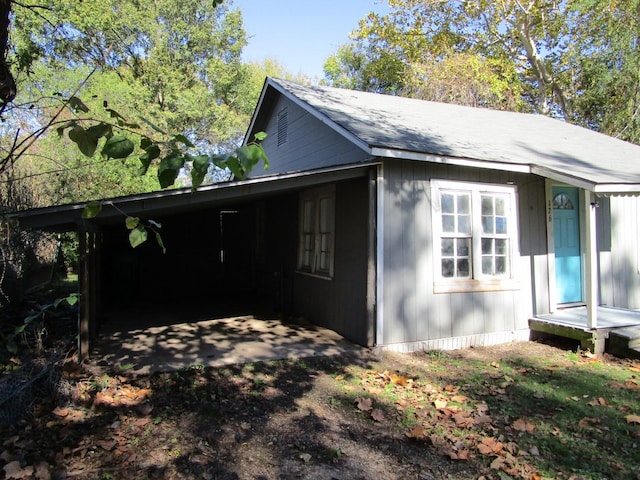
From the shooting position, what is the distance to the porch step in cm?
668

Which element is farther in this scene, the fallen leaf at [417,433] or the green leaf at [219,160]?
the fallen leaf at [417,433]

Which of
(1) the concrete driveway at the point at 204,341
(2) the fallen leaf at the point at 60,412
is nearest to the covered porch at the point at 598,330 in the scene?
(1) the concrete driveway at the point at 204,341

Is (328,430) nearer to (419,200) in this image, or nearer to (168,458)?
(168,458)

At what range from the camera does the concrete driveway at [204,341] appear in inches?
235

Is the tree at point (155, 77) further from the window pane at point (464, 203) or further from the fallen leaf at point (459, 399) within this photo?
the fallen leaf at point (459, 399)

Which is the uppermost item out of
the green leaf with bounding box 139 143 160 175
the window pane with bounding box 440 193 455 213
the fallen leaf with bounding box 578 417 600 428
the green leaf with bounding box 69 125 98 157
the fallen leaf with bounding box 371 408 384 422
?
the window pane with bounding box 440 193 455 213

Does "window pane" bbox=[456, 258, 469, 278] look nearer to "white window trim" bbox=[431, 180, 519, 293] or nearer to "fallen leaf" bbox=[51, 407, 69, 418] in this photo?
"white window trim" bbox=[431, 180, 519, 293]

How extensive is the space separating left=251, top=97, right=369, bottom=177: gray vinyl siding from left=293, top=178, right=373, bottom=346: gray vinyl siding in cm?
73

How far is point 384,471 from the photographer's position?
3.54 meters

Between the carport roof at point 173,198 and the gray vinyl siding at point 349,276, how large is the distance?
2.09 ft

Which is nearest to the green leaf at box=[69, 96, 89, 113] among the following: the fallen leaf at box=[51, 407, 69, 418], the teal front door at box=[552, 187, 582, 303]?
the fallen leaf at box=[51, 407, 69, 418]

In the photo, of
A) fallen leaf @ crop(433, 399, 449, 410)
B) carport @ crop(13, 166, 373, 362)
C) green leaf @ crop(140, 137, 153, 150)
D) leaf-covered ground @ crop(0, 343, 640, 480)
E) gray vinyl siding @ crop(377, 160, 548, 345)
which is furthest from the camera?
gray vinyl siding @ crop(377, 160, 548, 345)

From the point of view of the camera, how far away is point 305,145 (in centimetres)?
977

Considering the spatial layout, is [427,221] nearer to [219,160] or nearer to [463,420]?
[463,420]
